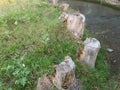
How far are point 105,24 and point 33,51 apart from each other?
4591mm

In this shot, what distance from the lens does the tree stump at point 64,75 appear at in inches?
170

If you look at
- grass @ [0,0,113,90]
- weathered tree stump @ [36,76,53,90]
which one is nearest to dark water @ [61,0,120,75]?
grass @ [0,0,113,90]

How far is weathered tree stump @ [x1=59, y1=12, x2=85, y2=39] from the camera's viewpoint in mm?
6336

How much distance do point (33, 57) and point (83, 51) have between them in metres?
1.09

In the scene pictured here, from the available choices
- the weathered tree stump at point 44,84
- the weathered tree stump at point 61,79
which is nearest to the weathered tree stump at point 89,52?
the weathered tree stump at point 61,79

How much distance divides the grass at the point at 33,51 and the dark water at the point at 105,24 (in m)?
0.35

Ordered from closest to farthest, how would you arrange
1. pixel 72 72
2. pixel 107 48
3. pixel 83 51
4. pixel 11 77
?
pixel 72 72 < pixel 11 77 < pixel 83 51 < pixel 107 48

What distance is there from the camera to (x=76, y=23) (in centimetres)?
636

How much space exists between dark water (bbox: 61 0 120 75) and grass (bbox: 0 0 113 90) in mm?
348

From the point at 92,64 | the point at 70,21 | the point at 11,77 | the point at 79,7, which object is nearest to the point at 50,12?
the point at 70,21

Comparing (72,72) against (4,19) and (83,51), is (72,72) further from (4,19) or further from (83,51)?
(4,19)

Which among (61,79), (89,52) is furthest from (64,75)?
(89,52)

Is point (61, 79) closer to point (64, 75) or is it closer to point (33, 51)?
point (64, 75)

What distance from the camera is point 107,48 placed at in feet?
23.9
